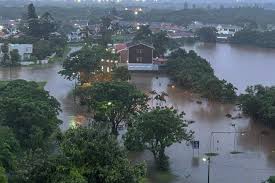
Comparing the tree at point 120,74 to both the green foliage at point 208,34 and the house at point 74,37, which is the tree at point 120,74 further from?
the green foliage at point 208,34

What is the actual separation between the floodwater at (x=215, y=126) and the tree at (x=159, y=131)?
645 millimetres

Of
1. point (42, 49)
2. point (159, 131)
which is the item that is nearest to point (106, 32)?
point (42, 49)

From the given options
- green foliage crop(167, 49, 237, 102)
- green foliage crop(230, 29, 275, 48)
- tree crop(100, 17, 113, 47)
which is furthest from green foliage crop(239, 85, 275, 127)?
green foliage crop(230, 29, 275, 48)

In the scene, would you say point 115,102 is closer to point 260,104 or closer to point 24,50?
point 260,104

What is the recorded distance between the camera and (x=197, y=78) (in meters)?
22.0

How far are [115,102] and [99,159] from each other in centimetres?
734

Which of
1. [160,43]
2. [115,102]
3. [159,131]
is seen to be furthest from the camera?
[160,43]

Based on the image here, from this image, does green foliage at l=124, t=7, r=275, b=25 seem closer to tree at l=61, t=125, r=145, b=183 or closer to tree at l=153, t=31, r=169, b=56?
tree at l=153, t=31, r=169, b=56

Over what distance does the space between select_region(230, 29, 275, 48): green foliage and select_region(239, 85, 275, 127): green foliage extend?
74.4 ft

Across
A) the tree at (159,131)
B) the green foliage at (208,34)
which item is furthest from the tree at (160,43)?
the tree at (159,131)

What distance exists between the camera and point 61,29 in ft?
144

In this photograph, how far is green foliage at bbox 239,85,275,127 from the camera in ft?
52.7

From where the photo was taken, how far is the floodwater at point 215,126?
484 inches

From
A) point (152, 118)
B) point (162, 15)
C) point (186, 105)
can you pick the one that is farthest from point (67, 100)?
point (162, 15)
